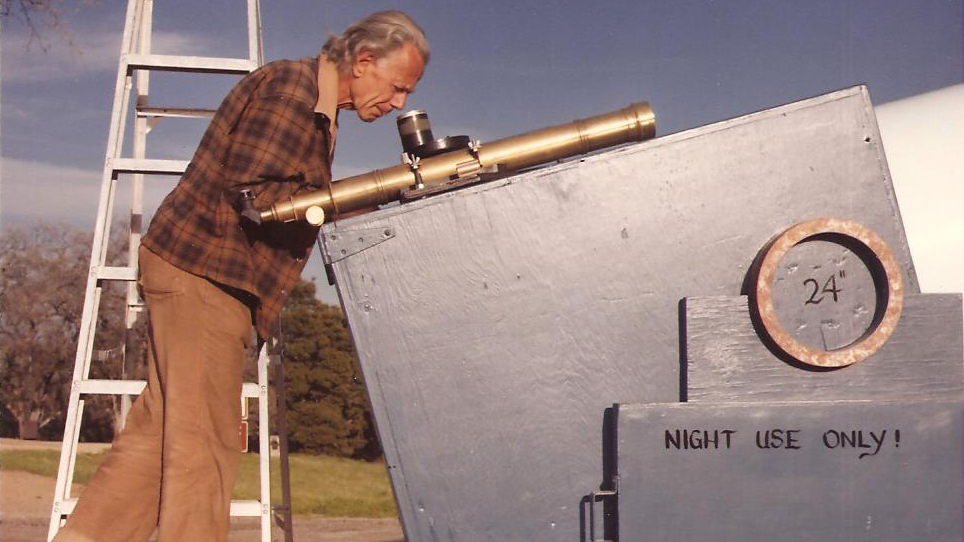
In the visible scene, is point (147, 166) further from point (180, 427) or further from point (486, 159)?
point (486, 159)

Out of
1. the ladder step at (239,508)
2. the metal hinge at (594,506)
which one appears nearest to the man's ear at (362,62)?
the metal hinge at (594,506)

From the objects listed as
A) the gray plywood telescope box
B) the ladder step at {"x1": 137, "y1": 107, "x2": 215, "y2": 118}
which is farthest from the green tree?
the gray plywood telescope box

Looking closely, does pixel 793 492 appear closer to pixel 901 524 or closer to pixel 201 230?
pixel 901 524

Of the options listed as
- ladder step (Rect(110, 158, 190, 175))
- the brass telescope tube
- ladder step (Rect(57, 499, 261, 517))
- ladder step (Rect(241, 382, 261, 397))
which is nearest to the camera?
the brass telescope tube

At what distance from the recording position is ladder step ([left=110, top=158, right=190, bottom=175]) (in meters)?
3.89

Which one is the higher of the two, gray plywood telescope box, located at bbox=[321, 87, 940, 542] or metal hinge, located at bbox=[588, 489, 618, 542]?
gray plywood telescope box, located at bbox=[321, 87, 940, 542]

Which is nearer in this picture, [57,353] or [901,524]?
[901,524]

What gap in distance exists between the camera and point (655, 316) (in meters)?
2.33

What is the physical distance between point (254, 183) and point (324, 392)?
610 inches

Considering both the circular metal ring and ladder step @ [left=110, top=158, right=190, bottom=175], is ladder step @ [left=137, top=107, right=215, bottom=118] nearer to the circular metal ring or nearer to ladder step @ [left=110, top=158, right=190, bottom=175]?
ladder step @ [left=110, top=158, right=190, bottom=175]

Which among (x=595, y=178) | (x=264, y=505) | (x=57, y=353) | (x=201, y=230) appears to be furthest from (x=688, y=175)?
(x=57, y=353)

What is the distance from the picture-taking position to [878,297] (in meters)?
2.35

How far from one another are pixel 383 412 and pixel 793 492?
0.97 metres

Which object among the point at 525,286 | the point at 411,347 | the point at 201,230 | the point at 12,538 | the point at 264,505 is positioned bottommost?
the point at 12,538
